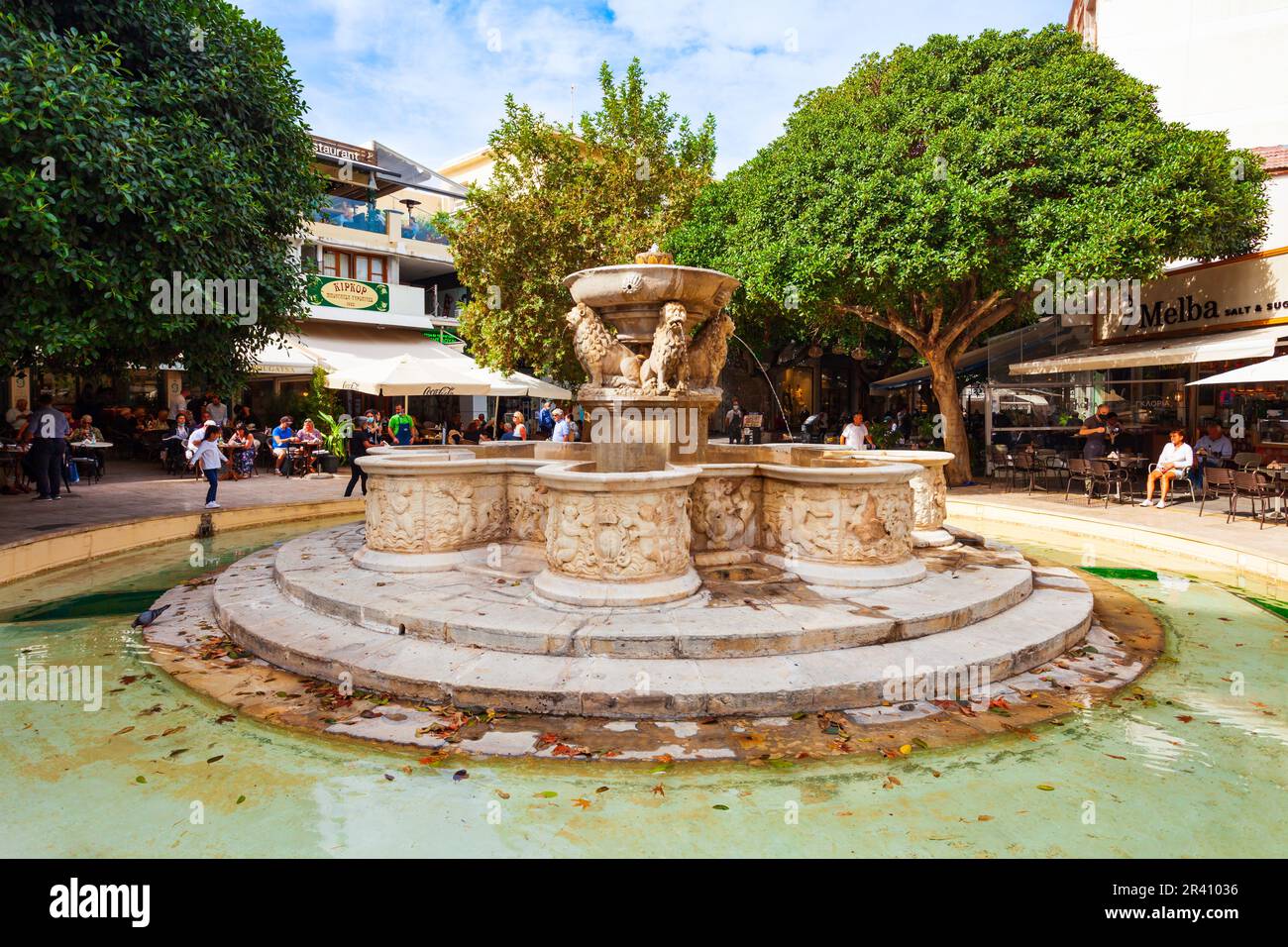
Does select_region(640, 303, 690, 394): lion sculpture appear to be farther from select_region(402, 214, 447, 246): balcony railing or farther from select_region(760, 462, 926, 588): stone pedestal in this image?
select_region(402, 214, 447, 246): balcony railing

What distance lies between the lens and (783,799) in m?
3.17

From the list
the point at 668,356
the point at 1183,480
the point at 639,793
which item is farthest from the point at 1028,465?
the point at 639,793

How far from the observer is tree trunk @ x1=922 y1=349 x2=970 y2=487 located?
14.0m

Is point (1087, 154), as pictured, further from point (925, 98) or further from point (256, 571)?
point (256, 571)

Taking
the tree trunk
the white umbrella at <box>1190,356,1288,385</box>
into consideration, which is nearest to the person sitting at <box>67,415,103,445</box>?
the tree trunk

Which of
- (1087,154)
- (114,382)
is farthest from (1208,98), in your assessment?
(114,382)

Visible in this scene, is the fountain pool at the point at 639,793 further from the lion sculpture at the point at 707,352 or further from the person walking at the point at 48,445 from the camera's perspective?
the person walking at the point at 48,445

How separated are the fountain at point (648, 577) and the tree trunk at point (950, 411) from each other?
6.92 m

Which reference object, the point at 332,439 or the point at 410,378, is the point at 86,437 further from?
the point at 410,378

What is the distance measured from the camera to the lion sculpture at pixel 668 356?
677cm

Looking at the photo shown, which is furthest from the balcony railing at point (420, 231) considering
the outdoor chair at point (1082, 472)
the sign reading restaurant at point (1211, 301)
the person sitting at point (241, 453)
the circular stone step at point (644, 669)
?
the circular stone step at point (644, 669)

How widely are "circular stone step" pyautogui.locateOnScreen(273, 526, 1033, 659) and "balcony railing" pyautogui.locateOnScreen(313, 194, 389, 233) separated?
2051 cm

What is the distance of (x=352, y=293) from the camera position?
75.2 feet

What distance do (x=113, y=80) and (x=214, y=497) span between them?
226 inches
